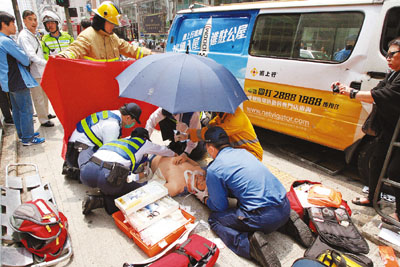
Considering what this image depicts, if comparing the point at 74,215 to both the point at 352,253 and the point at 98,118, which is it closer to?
the point at 98,118

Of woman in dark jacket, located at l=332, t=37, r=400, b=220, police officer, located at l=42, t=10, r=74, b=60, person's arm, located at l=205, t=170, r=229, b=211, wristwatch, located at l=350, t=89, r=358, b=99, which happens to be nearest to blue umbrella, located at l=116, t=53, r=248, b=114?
person's arm, located at l=205, t=170, r=229, b=211

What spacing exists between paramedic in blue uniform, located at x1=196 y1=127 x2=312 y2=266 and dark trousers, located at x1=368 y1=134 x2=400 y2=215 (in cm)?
100

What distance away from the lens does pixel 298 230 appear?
2266mm

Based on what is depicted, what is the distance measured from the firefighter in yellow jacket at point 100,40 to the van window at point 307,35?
6.87ft

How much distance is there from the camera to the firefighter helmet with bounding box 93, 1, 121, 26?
3.02 m

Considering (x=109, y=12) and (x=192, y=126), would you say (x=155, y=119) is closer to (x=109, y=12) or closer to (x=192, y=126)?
(x=192, y=126)

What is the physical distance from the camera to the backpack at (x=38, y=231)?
188 cm

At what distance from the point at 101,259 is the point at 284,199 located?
1.64 meters

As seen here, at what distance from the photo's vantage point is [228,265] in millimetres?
2066

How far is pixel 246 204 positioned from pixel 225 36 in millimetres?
3214

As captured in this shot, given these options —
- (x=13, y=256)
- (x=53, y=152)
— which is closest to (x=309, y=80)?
(x=13, y=256)

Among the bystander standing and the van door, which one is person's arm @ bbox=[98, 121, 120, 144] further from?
the van door

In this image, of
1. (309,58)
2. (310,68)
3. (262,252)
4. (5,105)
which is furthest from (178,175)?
(5,105)

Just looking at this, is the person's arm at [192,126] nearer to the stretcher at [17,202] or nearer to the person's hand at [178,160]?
the person's hand at [178,160]
